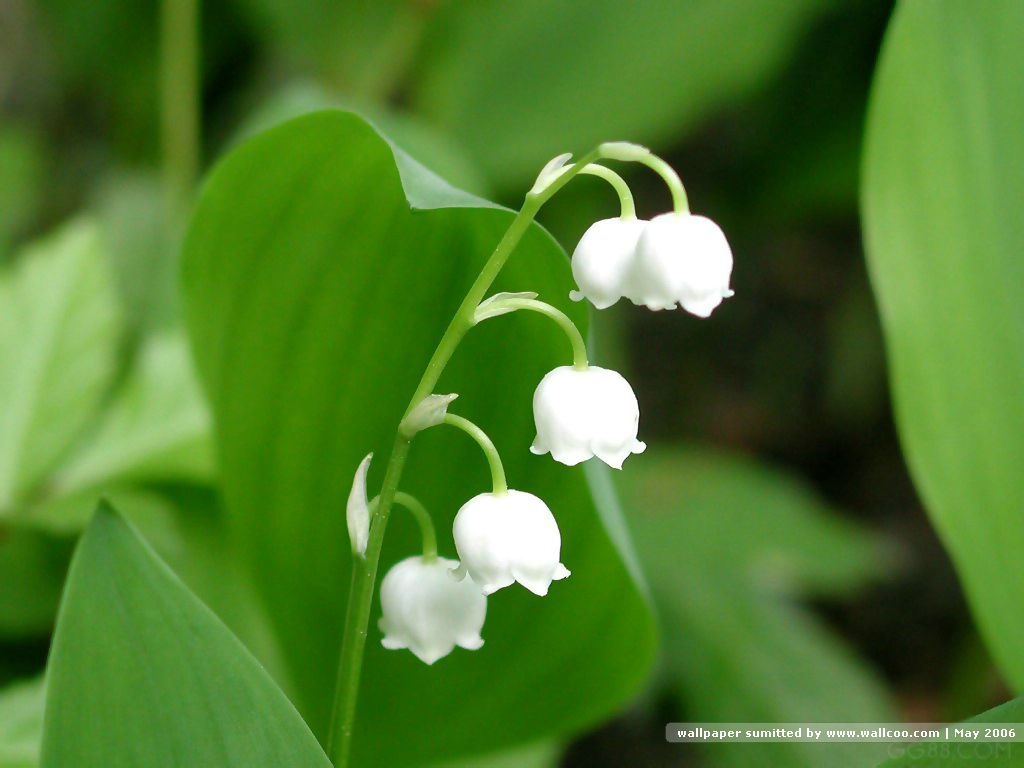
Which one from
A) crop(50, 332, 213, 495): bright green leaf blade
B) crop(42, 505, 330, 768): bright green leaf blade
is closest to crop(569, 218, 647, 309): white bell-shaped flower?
crop(42, 505, 330, 768): bright green leaf blade

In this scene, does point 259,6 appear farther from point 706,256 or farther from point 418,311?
point 706,256

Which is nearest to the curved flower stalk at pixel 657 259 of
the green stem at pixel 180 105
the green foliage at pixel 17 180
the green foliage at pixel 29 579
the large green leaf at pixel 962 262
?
the large green leaf at pixel 962 262

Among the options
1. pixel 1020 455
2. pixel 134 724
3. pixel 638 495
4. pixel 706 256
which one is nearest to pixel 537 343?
pixel 706 256

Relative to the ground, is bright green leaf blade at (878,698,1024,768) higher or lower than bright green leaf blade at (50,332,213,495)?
lower

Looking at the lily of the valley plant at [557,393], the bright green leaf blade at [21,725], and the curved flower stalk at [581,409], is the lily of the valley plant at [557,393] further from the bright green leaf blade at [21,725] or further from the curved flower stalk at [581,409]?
the bright green leaf blade at [21,725]

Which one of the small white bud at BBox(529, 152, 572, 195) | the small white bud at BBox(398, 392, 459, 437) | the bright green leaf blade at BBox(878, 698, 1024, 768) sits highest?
the small white bud at BBox(529, 152, 572, 195)

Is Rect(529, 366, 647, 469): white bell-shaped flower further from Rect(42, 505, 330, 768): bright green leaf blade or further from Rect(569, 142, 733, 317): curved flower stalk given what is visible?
Rect(42, 505, 330, 768): bright green leaf blade
